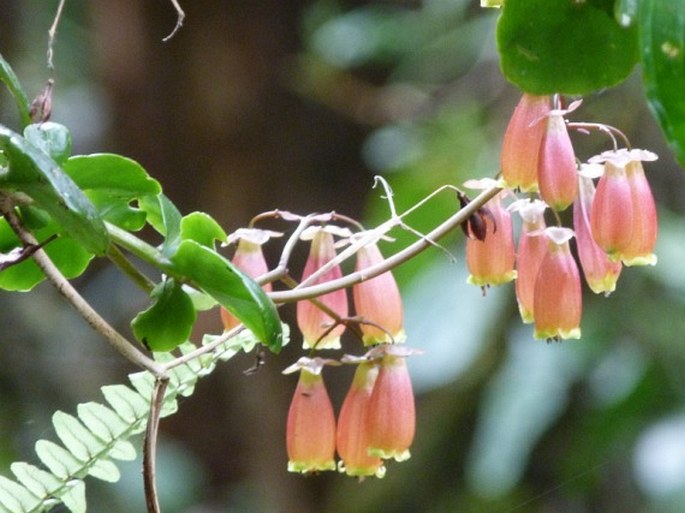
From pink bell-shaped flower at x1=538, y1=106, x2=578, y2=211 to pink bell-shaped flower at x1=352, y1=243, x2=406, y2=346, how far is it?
0.42ft

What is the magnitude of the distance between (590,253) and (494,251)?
0.05m

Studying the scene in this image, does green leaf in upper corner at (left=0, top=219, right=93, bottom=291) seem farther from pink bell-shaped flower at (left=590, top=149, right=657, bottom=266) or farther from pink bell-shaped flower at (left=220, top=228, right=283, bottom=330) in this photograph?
pink bell-shaped flower at (left=590, top=149, right=657, bottom=266)

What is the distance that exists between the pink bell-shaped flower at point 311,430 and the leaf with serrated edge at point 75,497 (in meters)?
0.12

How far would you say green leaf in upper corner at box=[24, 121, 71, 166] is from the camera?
507 millimetres

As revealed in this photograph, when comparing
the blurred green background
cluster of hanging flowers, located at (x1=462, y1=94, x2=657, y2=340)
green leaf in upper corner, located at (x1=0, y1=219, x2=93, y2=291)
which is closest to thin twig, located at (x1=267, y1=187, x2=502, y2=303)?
cluster of hanging flowers, located at (x1=462, y1=94, x2=657, y2=340)

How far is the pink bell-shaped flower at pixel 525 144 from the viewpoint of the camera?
0.57 m

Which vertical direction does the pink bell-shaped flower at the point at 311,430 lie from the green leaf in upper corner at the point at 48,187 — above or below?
below

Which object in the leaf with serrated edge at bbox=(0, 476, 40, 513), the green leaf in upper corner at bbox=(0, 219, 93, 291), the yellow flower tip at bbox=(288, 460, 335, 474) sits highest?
the green leaf in upper corner at bbox=(0, 219, 93, 291)

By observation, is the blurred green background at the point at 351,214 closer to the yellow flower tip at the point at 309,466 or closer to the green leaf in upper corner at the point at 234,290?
the yellow flower tip at the point at 309,466

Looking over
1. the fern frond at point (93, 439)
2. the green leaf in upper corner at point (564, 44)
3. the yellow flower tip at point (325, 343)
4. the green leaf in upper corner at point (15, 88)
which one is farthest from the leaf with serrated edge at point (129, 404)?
the green leaf in upper corner at point (564, 44)

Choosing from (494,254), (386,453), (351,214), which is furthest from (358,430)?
(351,214)

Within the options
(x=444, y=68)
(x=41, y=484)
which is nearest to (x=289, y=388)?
(x=444, y=68)

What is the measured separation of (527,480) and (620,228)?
4.97 ft

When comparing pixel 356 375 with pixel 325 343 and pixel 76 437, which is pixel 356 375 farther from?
pixel 76 437
